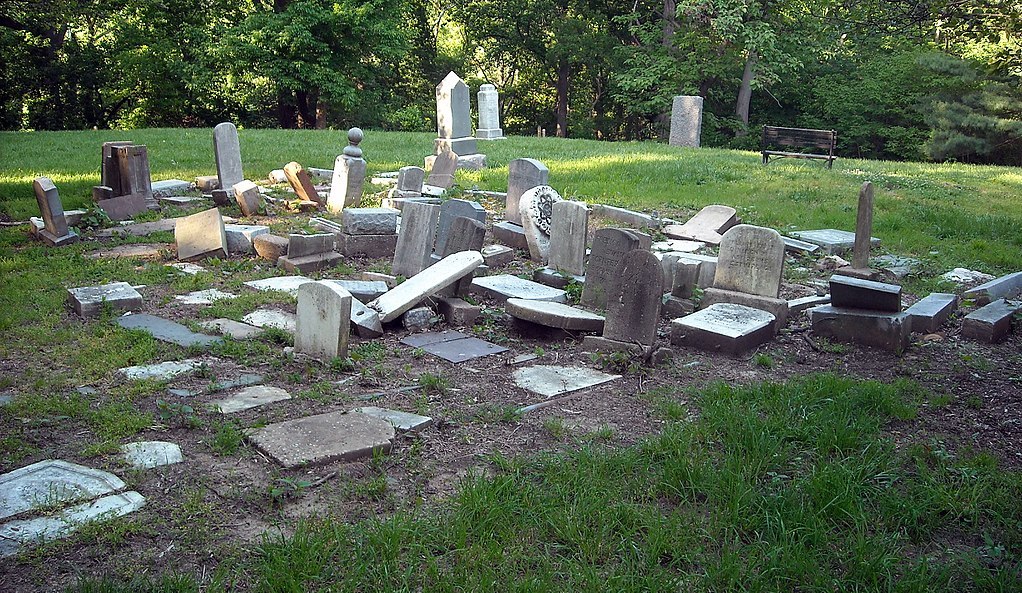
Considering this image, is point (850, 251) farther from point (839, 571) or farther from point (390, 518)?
point (390, 518)

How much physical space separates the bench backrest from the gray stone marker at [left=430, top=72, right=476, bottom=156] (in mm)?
6273

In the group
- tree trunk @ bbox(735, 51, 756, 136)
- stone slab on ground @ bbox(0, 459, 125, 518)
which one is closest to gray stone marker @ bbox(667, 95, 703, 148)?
tree trunk @ bbox(735, 51, 756, 136)

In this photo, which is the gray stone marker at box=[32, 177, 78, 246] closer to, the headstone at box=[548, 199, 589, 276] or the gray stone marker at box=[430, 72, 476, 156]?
the headstone at box=[548, 199, 589, 276]

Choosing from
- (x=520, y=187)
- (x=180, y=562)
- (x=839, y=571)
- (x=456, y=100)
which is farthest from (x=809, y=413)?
(x=456, y=100)

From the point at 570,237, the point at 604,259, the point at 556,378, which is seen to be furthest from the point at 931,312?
the point at 556,378

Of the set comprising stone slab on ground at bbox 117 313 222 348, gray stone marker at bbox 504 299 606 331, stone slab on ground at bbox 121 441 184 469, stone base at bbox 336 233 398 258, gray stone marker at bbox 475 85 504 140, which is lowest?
stone slab on ground at bbox 121 441 184 469

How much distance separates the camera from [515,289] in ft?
23.7

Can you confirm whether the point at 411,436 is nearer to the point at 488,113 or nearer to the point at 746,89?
the point at 488,113

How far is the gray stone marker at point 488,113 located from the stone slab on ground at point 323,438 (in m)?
15.3

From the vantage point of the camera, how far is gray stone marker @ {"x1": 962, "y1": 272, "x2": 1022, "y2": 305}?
724 cm

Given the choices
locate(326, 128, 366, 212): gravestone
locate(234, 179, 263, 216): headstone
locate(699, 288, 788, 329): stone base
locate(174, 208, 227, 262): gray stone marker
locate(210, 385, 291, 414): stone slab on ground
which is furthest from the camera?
locate(326, 128, 366, 212): gravestone

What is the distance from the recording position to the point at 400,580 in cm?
304

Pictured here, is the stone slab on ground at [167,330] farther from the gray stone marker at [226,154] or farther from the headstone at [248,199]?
the gray stone marker at [226,154]

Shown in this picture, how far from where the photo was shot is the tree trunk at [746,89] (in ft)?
82.0
